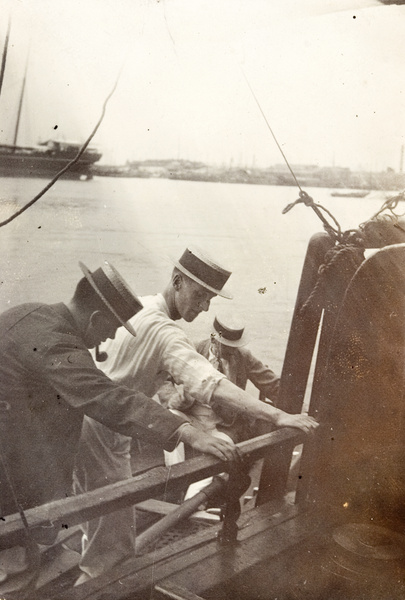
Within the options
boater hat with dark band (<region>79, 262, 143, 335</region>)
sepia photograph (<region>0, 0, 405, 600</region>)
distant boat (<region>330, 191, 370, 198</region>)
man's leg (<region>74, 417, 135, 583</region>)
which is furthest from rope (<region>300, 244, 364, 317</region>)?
man's leg (<region>74, 417, 135, 583</region>)

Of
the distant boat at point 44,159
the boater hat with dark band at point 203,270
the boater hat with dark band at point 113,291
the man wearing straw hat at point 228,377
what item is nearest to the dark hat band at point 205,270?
the boater hat with dark band at point 203,270

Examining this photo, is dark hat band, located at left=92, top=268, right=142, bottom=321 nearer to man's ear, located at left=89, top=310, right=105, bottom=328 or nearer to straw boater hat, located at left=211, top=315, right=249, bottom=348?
man's ear, located at left=89, top=310, right=105, bottom=328

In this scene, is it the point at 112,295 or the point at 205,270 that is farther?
the point at 205,270

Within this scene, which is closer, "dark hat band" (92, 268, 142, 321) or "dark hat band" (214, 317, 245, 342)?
"dark hat band" (92, 268, 142, 321)

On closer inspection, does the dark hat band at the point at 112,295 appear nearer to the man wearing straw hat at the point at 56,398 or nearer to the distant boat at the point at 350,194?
the man wearing straw hat at the point at 56,398

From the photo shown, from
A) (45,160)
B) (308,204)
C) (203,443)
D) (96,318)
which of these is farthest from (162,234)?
(203,443)

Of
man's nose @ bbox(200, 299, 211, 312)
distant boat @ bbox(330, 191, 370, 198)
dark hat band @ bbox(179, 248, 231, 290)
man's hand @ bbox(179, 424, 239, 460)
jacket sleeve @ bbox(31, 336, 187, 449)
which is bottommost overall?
man's hand @ bbox(179, 424, 239, 460)

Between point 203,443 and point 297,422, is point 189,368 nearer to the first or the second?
point 203,443
